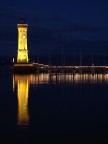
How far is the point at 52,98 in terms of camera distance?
1930 cm

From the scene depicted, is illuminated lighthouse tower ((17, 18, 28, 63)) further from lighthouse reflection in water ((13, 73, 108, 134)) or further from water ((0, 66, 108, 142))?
water ((0, 66, 108, 142))

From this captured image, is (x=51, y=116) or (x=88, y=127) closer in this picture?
(x=88, y=127)

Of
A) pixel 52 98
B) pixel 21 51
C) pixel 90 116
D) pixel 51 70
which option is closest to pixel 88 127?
pixel 90 116

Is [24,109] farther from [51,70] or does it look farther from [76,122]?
[51,70]

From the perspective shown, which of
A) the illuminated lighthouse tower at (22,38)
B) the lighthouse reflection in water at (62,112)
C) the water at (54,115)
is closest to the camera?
the water at (54,115)

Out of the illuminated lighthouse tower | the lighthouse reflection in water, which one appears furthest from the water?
the illuminated lighthouse tower

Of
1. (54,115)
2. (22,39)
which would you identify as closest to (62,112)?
(54,115)

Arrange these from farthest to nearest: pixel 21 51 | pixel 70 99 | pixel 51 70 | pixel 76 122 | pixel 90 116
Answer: pixel 51 70, pixel 21 51, pixel 70 99, pixel 90 116, pixel 76 122

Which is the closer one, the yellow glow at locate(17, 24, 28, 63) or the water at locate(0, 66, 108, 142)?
the water at locate(0, 66, 108, 142)

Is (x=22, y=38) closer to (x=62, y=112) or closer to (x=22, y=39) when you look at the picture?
(x=22, y=39)

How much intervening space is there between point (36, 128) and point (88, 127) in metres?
1.44

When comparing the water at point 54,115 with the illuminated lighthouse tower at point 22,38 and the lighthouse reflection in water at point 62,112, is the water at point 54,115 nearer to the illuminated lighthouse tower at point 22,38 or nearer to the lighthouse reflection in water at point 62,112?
the lighthouse reflection in water at point 62,112

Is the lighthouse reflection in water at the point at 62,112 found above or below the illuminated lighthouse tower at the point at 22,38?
below

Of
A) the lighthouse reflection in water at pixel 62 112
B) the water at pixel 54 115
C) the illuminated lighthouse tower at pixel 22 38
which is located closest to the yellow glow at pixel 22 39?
the illuminated lighthouse tower at pixel 22 38
